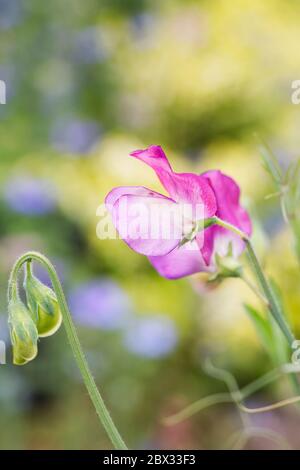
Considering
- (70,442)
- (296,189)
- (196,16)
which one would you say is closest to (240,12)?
(196,16)

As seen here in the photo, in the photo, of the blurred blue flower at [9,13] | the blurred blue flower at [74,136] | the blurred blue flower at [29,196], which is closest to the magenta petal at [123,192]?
the blurred blue flower at [29,196]

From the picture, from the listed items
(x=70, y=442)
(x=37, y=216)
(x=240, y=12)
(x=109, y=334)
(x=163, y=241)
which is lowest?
(x=70, y=442)

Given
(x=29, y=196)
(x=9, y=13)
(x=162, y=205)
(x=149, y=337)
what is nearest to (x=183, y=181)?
(x=162, y=205)

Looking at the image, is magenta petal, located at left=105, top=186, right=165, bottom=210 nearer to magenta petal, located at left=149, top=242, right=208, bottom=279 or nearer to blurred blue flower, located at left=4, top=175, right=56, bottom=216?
magenta petal, located at left=149, top=242, right=208, bottom=279

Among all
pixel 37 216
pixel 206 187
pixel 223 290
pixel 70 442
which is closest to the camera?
pixel 206 187

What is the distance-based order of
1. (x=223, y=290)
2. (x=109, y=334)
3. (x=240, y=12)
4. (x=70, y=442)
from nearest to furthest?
1. (x=70, y=442)
2. (x=109, y=334)
3. (x=223, y=290)
4. (x=240, y=12)

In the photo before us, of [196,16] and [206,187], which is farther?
[196,16]
